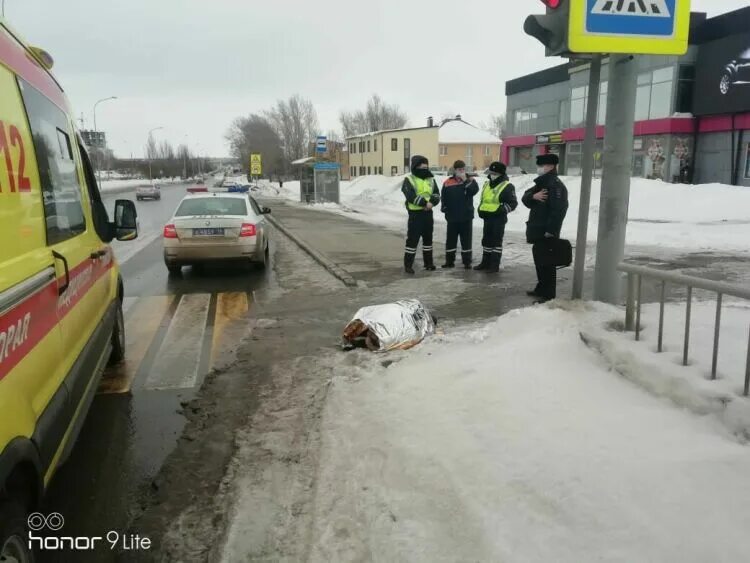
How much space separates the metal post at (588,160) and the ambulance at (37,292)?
436cm

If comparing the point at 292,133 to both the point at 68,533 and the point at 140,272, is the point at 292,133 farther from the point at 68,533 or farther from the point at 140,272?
the point at 68,533

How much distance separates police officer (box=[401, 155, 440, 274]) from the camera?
9570 millimetres

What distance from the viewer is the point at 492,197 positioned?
9.48 metres

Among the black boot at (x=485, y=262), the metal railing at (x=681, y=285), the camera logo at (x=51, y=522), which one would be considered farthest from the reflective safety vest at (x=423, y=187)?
the camera logo at (x=51, y=522)

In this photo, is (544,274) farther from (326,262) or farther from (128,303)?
(128,303)

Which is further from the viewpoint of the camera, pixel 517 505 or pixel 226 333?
pixel 226 333

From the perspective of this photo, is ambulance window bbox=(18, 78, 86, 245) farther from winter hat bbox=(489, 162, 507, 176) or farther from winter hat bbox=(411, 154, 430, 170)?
winter hat bbox=(489, 162, 507, 176)

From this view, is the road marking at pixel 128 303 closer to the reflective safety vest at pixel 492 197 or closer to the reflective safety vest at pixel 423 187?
the reflective safety vest at pixel 423 187

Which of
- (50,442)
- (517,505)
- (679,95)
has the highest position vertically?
(679,95)

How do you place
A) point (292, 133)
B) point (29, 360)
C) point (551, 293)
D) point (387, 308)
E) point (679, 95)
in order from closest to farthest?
point (29, 360), point (387, 308), point (551, 293), point (679, 95), point (292, 133)

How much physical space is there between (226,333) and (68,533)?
3688 millimetres

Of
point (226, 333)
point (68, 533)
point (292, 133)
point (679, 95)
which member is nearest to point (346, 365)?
point (226, 333)

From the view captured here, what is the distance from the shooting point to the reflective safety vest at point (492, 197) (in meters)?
9.40

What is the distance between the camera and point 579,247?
589 centimetres
